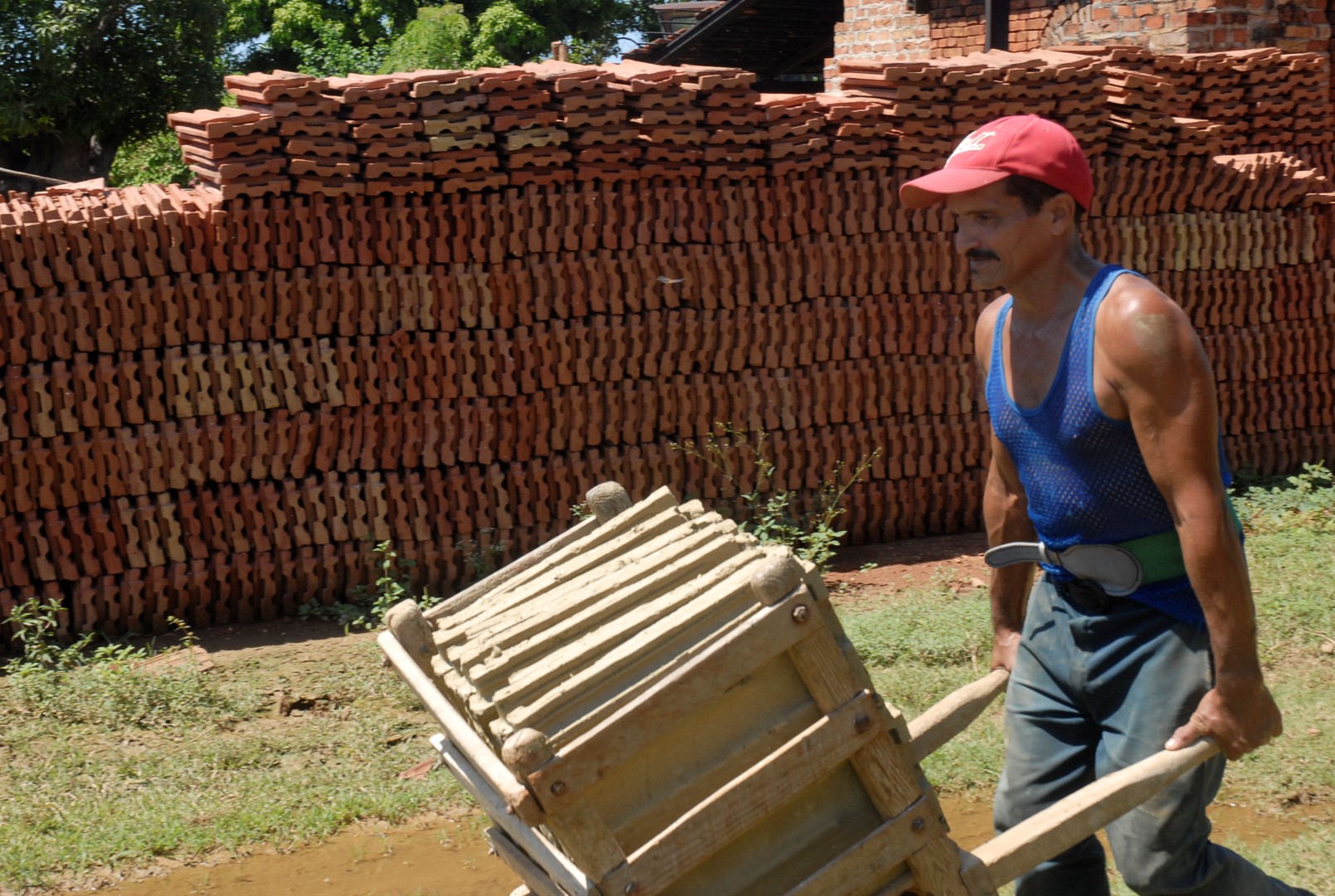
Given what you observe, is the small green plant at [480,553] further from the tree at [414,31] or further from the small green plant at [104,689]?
the tree at [414,31]

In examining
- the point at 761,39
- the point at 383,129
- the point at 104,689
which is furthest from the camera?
the point at 761,39

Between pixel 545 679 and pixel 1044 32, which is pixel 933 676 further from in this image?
pixel 1044 32

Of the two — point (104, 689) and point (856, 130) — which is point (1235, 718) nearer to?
point (104, 689)

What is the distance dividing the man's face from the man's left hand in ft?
3.23

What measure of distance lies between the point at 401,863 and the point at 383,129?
13.3 feet

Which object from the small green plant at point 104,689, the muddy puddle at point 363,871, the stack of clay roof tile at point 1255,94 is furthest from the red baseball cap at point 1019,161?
the stack of clay roof tile at point 1255,94

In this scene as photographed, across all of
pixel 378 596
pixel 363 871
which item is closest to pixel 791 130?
pixel 378 596

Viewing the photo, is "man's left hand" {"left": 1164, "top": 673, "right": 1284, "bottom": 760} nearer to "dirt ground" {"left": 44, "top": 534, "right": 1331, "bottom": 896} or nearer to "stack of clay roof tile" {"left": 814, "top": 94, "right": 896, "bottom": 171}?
"dirt ground" {"left": 44, "top": 534, "right": 1331, "bottom": 896}

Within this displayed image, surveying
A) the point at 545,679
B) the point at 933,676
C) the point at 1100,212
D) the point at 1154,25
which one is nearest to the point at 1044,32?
the point at 1154,25

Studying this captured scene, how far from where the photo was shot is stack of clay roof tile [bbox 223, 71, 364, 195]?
23.4ft

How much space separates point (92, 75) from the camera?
65.5 ft

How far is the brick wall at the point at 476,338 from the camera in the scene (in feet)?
23.2

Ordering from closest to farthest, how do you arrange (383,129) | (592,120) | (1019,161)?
(1019,161) < (383,129) < (592,120)

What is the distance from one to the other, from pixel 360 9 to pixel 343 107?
72.9ft
